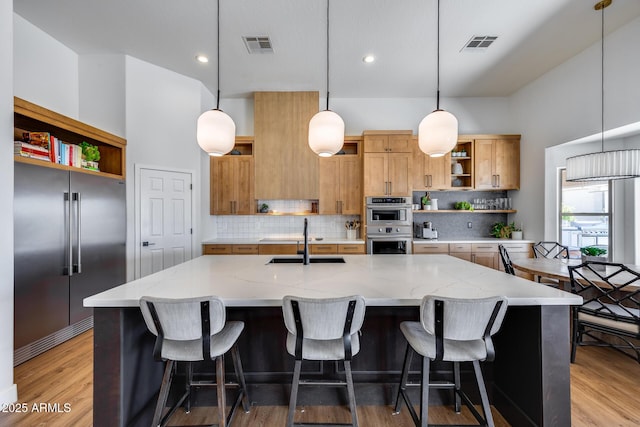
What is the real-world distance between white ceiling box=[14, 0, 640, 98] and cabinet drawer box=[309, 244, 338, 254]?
8.21 ft

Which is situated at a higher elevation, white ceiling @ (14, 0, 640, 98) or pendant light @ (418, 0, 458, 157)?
white ceiling @ (14, 0, 640, 98)

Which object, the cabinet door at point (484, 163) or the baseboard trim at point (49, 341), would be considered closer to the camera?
the baseboard trim at point (49, 341)

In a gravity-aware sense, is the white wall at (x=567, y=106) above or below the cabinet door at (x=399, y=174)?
above

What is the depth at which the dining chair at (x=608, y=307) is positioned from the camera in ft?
7.04

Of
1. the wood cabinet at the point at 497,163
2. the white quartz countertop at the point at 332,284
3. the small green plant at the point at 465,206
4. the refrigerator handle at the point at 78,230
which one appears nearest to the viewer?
the white quartz countertop at the point at 332,284

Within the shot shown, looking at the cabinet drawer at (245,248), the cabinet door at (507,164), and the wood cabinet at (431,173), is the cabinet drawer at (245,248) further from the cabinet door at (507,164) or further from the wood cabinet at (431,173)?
the cabinet door at (507,164)

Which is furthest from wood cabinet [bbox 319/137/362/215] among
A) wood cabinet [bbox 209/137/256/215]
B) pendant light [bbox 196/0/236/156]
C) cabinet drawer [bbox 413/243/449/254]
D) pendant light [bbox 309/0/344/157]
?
pendant light [bbox 196/0/236/156]

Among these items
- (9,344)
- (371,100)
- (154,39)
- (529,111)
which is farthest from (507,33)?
(9,344)

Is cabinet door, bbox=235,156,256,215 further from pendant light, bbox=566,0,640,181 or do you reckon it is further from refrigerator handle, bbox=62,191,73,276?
pendant light, bbox=566,0,640,181

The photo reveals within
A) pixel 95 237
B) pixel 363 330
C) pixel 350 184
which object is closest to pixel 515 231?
pixel 350 184

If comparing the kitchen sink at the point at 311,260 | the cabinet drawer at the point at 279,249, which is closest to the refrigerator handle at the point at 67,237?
the kitchen sink at the point at 311,260

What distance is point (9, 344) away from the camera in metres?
1.93

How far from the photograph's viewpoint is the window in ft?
12.0

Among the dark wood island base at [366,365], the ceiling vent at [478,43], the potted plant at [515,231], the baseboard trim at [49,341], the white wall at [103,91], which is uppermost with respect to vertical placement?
the ceiling vent at [478,43]
